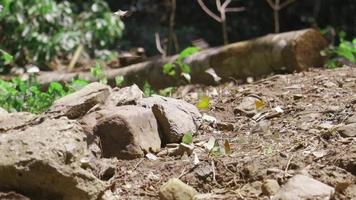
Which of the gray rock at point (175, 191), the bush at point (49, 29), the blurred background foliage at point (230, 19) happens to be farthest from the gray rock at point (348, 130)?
the blurred background foliage at point (230, 19)

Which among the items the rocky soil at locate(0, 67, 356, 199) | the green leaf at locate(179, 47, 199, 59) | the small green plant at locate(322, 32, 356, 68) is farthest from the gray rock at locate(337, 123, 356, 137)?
the green leaf at locate(179, 47, 199, 59)

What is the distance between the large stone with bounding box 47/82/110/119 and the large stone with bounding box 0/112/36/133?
0.34 ft

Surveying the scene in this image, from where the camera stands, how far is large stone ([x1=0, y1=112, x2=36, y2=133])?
243cm

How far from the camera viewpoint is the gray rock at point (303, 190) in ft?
6.48

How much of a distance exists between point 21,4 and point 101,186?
4.43 meters

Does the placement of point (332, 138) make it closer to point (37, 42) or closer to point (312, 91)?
point (312, 91)

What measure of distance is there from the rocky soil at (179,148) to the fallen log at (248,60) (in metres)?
1.14

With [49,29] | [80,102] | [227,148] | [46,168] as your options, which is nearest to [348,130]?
[227,148]

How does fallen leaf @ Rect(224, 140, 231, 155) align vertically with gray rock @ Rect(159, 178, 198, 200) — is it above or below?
below

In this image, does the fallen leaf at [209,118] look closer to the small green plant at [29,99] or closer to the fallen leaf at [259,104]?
the fallen leaf at [259,104]

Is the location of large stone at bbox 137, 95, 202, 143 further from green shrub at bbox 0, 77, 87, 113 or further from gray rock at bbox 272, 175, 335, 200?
green shrub at bbox 0, 77, 87, 113

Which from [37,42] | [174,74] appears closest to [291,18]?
[37,42]

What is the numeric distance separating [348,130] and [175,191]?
Result: 83 centimetres

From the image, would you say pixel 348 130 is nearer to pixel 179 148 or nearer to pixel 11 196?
pixel 179 148
